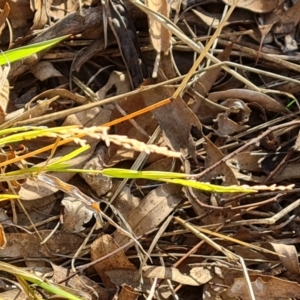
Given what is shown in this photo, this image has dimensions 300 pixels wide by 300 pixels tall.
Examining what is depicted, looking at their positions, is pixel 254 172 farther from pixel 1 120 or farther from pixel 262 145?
pixel 1 120

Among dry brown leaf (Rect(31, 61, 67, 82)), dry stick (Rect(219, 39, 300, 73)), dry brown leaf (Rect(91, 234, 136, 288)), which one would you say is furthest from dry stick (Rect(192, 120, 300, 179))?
dry brown leaf (Rect(31, 61, 67, 82))

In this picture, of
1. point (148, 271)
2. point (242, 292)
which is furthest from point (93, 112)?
point (242, 292)

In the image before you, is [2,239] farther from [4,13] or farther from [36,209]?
[4,13]

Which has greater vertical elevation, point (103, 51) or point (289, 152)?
point (103, 51)

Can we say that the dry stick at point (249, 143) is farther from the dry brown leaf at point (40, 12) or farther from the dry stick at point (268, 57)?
the dry brown leaf at point (40, 12)

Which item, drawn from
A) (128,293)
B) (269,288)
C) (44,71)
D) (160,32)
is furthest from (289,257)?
(44,71)
